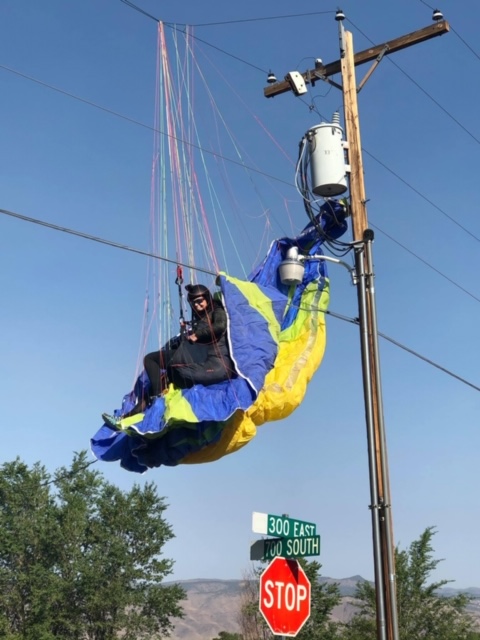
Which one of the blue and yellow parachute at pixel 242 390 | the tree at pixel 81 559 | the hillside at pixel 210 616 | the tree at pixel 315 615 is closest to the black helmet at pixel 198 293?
the blue and yellow parachute at pixel 242 390

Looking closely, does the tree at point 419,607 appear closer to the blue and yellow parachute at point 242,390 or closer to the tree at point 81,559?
the tree at point 81,559

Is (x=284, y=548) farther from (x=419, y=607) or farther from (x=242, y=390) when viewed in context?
(x=419, y=607)

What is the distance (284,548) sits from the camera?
27.1 ft

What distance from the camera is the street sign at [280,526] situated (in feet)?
26.6

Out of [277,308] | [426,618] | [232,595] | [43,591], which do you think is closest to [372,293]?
[277,308]

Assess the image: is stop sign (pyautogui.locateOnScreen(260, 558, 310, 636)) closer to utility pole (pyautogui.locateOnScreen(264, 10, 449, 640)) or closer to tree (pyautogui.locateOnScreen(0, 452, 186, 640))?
utility pole (pyautogui.locateOnScreen(264, 10, 449, 640))

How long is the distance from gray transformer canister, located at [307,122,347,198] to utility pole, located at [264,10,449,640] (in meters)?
0.17

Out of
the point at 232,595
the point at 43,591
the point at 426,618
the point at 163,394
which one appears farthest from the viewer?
the point at 232,595

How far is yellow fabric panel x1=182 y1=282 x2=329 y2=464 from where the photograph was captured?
25.2ft

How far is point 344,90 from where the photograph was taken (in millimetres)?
9875

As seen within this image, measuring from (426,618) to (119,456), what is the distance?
27074 mm

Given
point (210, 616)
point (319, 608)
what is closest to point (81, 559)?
point (319, 608)

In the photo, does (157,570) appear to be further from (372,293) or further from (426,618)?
(372,293)

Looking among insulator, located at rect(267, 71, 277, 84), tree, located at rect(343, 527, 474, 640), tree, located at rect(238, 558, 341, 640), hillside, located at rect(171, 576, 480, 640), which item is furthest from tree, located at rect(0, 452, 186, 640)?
hillside, located at rect(171, 576, 480, 640)
